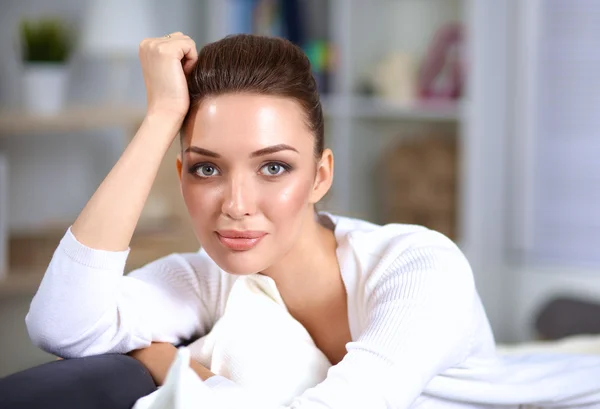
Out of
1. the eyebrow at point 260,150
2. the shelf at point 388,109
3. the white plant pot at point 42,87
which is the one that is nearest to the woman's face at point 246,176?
the eyebrow at point 260,150

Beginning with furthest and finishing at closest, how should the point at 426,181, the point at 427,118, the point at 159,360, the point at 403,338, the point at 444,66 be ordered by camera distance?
the point at 427,118 < the point at 426,181 < the point at 444,66 < the point at 159,360 < the point at 403,338

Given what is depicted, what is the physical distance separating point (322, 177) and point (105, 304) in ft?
1.33

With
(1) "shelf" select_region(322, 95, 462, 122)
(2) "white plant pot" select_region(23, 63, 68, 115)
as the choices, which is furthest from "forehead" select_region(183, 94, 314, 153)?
(1) "shelf" select_region(322, 95, 462, 122)

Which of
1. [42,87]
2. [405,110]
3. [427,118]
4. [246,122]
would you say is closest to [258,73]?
[246,122]

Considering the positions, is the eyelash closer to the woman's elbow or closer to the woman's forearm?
the woman's forearm

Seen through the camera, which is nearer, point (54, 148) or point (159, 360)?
point (159, 360)

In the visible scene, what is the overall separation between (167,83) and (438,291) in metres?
0.52

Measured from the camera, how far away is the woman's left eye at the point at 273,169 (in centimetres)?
Answer: 140

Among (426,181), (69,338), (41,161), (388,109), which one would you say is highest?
(69,338)

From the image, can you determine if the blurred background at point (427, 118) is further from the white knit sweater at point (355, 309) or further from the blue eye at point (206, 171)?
the blue eye at point (206, 171)

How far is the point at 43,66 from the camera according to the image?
3791mm

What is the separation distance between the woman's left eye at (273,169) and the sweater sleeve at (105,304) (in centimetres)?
25

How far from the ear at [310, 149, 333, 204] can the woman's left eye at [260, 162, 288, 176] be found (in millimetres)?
116

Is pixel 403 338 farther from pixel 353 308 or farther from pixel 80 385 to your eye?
pixel 80 385
